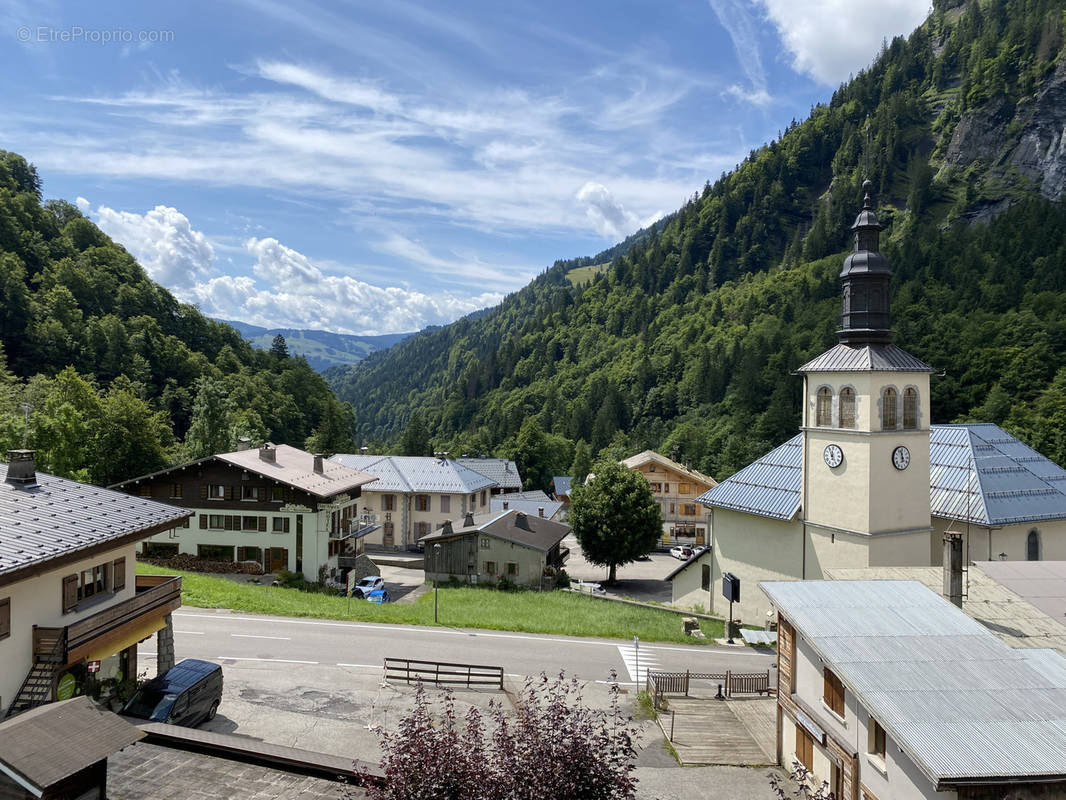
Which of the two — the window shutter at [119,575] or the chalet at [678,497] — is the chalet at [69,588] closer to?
the window shutter at [119,575]

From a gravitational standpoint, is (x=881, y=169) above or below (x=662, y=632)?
above

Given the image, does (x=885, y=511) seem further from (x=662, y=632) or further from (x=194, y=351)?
(x=194, y=351)

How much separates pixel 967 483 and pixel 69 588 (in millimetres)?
33974

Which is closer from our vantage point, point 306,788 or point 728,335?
point 306,788

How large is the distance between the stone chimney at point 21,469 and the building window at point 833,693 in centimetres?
2072

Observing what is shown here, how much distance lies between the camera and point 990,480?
30906mm

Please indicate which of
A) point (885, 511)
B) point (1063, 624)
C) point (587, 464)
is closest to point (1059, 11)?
point (587, 464)

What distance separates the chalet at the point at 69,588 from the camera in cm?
1562

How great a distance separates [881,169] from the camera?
171000mm

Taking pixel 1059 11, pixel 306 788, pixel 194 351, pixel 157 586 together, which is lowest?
pixel 306 788

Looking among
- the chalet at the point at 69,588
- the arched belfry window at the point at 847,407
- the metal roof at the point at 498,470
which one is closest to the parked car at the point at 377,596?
the chalet at the point at 69,588

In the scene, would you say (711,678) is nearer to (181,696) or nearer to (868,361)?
(868,361)

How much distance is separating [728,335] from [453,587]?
11510 centimetres

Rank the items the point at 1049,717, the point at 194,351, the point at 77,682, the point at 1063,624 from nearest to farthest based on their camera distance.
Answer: the point at 1049,717 → the point at 1063,624 → the point at 77,682 → the point at 194,351
